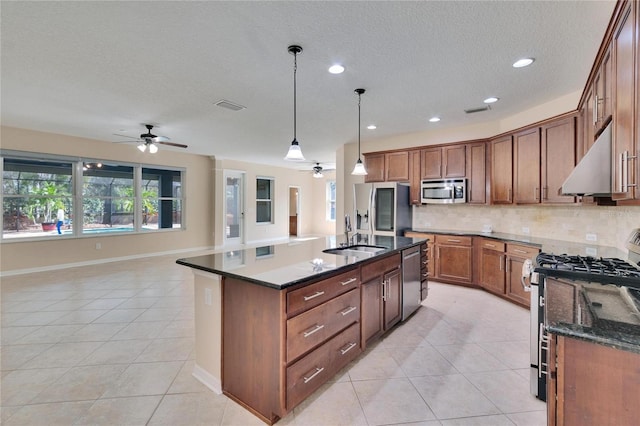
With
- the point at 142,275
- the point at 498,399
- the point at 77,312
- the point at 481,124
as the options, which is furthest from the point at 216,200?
the point at 498,399

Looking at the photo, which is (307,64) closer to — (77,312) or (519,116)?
(519,116)

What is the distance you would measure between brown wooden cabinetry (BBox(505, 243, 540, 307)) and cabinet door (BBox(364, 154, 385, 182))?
99.7 inches

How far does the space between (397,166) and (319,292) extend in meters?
4.10

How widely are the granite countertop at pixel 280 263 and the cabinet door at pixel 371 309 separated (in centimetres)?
28

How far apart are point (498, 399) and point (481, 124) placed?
417cm

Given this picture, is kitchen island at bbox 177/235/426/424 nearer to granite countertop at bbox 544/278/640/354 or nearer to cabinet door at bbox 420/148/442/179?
granite countertop at bbox 544/278/640/354

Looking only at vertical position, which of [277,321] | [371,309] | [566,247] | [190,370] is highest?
[566,247]

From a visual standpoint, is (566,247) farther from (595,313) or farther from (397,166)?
(397,166)

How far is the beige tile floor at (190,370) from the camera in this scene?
183 cm

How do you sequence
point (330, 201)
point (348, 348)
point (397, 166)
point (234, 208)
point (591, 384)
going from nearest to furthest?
1. point (591, 384)
2. point (348, 348)
3. point (397, 166)
4. point (234, 208)
5. point (330, 201)

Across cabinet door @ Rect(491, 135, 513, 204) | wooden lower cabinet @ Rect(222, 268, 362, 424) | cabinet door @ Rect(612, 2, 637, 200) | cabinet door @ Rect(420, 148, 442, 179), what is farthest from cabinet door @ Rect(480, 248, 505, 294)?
wooden lower cabinet @ Rect(222, 268, 362, 424)

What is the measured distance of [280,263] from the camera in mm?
2143

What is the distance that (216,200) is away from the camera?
834cm

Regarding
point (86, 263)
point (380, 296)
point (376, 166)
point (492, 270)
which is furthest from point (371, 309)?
point (86, 263)
